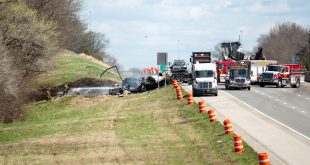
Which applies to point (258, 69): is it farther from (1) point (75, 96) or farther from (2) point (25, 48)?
(2) point (25, 48)

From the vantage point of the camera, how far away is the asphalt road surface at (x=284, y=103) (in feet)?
135

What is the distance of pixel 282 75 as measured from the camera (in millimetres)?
72875

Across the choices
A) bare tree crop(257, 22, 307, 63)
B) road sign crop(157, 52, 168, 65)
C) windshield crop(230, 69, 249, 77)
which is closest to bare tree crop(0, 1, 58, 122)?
road sign crop(157, 52, 168, 65)

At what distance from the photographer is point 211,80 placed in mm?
57500

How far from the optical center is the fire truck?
71.9 meters

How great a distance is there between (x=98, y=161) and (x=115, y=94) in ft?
127

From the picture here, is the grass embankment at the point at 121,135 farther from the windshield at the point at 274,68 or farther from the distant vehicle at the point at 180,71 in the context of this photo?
the windshield at the point at 274,68

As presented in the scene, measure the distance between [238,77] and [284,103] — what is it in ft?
39.5

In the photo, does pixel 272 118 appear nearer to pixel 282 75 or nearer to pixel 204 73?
pixel 204 73

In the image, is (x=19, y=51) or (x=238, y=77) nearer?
(x=19, y=51)

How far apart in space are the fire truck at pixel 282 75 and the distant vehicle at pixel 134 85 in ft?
38.2

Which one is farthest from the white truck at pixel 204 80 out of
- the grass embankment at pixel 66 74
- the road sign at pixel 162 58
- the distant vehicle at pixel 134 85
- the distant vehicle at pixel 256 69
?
the grass embankment at pixel 66 74

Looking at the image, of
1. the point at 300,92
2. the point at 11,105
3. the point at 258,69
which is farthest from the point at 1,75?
the point at 258,69

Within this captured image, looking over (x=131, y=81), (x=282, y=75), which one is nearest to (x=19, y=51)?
(x=131, y=81)
